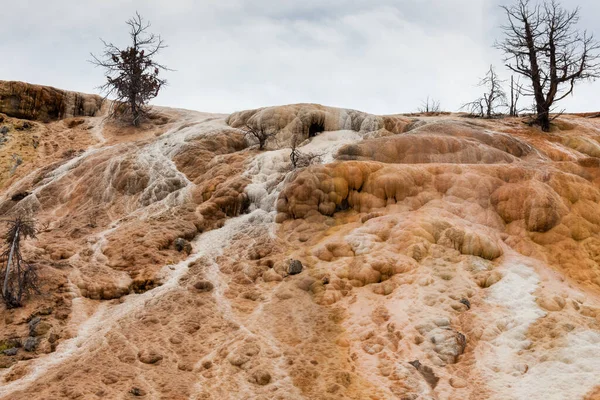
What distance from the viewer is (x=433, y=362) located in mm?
7422

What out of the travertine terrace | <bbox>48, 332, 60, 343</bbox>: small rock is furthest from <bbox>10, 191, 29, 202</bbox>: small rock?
<bbox>48, 332, 60, 343</bbox>: small rock

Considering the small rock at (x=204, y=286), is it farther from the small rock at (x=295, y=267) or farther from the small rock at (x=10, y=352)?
the small rock at (x=10, y=352)

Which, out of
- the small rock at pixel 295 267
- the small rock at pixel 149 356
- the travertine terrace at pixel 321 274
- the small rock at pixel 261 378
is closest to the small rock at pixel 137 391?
the travertine terrace at pixel 321 274

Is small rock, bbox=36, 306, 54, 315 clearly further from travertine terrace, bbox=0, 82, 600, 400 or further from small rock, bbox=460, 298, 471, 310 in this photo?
small rock, bbox=460, 298, 471, 310

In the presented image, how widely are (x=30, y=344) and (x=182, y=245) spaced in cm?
447

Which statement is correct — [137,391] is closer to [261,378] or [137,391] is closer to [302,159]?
[261,378]

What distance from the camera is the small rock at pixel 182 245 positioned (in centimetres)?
1209

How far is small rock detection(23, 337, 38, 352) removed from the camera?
8221 mm

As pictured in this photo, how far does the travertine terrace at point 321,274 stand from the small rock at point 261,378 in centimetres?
3

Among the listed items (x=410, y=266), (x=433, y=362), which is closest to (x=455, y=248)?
(x=410, y=266)

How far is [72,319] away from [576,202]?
11861 millimetres

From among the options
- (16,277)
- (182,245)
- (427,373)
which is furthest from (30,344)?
(427,373)

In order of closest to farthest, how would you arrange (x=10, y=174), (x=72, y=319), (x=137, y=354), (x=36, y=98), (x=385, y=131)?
(x=137, y=354) < (x=72, y=319) < (x=385, y=131) < (x=10, y=174) < (x=36, y=98)

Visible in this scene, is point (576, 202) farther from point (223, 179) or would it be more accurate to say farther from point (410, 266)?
point (223, 179)
